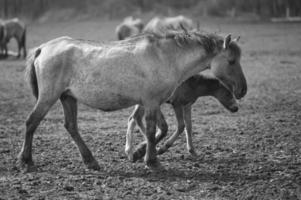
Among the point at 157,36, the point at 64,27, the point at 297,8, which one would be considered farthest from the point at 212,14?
the point at 157,36

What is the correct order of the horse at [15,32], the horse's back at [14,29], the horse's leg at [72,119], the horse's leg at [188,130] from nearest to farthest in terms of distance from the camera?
the horse's leg at [72,119]
the horse's leg at [188,130]
the horse at [15,32]
the horse's back at [14,29]

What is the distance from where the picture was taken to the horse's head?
278 inches

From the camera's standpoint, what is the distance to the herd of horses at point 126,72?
22.4 ft

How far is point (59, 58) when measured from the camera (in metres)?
6.99

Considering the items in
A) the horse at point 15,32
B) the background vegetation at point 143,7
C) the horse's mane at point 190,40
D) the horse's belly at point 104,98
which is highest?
the horse's mane at point 190,40

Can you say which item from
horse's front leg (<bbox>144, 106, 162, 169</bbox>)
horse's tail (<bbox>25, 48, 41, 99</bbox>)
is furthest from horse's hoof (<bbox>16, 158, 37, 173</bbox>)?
horse's front leg (<bbox>144, 106, 162, 169</bbox>)

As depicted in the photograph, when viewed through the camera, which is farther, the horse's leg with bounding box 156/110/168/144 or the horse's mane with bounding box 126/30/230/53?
the horse's leg with bounding box 156/110/168/144

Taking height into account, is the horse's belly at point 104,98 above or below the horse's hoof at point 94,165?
above

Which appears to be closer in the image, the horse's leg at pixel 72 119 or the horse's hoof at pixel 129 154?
the horse's leg at pixel 72 119

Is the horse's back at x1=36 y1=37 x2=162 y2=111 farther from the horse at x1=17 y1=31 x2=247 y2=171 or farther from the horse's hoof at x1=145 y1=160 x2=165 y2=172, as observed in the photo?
the horse's hoof at x1=145 y1=160 x2=165 y2=172

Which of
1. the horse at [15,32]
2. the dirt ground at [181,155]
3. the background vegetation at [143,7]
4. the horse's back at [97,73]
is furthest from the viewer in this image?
the background vegetation at [143,7]

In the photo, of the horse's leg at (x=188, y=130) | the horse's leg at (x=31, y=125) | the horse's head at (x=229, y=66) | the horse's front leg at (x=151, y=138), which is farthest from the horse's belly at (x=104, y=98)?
the horse's leg at (x=188, y=130)

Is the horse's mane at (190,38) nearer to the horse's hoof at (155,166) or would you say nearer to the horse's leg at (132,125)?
the horse's leg at (132,125)

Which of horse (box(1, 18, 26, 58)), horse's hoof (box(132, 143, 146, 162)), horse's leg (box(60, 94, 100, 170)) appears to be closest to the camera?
horse's leg (box(60, 94, 100, 170))
